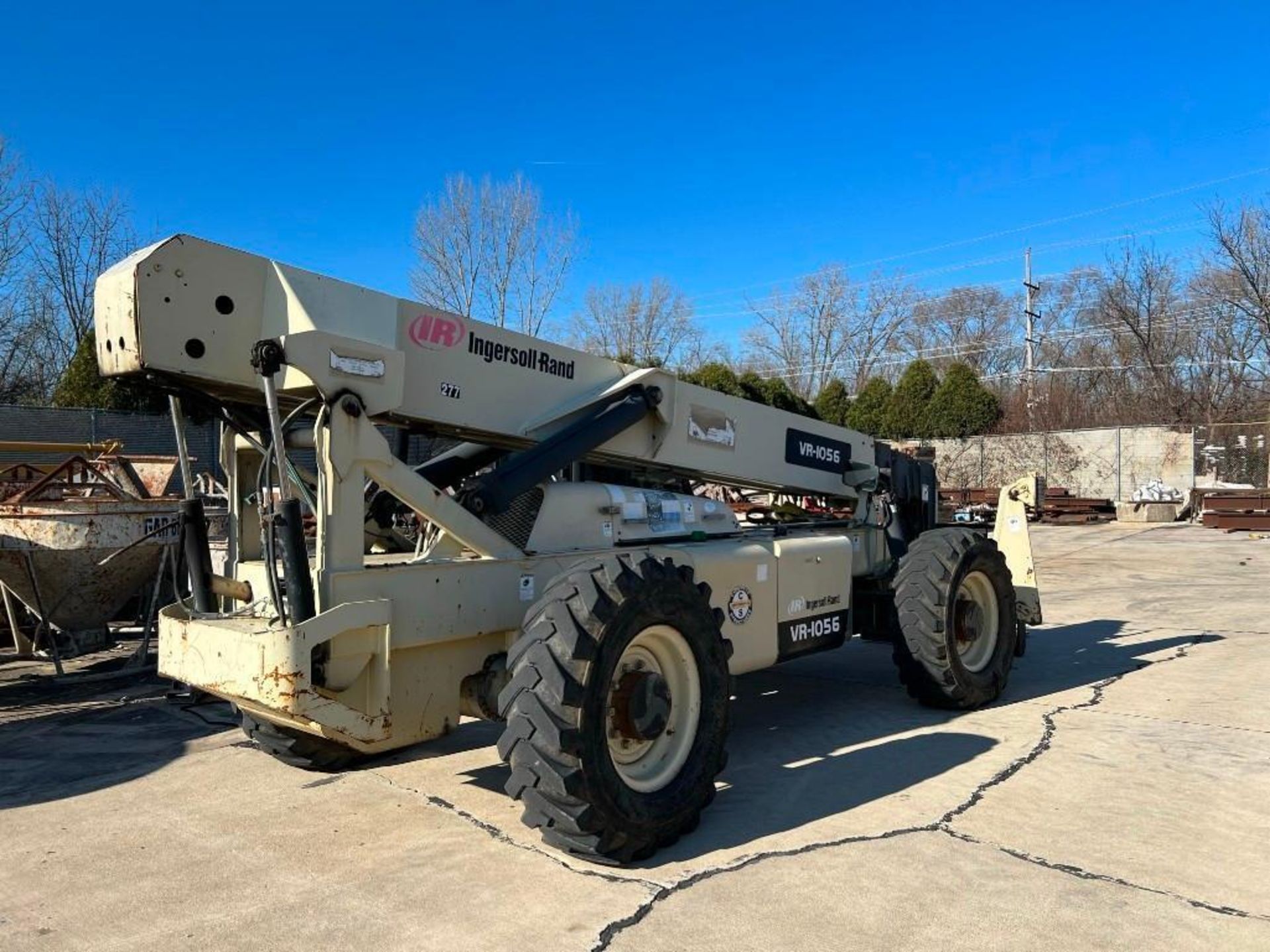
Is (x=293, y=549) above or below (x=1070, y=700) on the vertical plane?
above

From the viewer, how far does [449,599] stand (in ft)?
14.9

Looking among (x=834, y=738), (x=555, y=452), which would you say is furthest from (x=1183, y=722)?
(x=555, y=452)

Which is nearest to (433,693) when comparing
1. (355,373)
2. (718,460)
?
(355,373)

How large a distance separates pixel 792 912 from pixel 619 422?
109 inches

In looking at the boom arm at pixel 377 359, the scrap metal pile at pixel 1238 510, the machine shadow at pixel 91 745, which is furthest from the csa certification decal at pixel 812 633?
the scrap metal pile at pixel 1238 510

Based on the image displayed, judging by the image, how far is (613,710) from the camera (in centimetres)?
447

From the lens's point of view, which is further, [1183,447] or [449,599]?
[1183,447]

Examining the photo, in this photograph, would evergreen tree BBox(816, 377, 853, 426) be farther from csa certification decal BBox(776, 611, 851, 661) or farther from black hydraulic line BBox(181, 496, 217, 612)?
black hydraulic line BBox(181, 496, 217, 612)

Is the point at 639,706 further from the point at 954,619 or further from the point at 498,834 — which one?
the point at 954,619

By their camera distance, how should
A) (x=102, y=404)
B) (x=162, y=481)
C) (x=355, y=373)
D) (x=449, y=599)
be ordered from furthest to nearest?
(x=102, y=404), (x=162, y=481), (x=449, y=599), (x=355, y=373)

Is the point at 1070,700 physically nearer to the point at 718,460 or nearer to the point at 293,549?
the point at 718,460

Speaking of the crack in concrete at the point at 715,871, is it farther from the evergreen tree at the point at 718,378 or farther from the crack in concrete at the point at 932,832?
the evergreen tree at the point at 718,378

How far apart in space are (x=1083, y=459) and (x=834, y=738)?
98.3 feet

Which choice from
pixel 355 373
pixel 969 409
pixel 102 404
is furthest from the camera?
pixel 969 409
